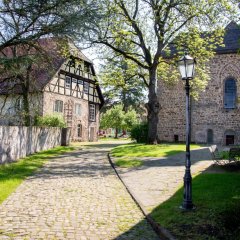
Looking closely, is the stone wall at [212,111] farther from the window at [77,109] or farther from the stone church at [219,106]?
the window at [77,109]

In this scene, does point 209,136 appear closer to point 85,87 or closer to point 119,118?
point 85,87

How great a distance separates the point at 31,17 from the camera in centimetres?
1259

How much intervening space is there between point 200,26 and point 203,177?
53.9 ft

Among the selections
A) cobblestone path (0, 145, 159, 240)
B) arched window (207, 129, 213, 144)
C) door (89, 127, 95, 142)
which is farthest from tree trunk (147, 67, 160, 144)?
door (89, 127, 95, 142)

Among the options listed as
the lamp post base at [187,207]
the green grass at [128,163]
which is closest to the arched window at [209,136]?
the green grass at [128,163]

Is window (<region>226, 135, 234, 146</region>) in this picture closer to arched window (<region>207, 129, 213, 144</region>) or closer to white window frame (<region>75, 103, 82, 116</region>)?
arched window (<region>207, 129, 213, 144</region>)

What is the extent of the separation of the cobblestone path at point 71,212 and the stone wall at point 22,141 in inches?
181

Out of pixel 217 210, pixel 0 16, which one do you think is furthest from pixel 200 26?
pixel 217 210

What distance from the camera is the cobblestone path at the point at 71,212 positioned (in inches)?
240

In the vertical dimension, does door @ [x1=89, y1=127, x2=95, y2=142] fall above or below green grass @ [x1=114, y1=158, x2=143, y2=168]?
above

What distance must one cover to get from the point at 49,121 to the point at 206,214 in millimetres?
23708

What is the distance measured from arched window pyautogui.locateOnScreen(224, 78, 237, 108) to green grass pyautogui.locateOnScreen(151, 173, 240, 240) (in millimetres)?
23258

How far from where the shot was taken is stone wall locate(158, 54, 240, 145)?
105ft

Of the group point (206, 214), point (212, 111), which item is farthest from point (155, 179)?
point (212, 111)
